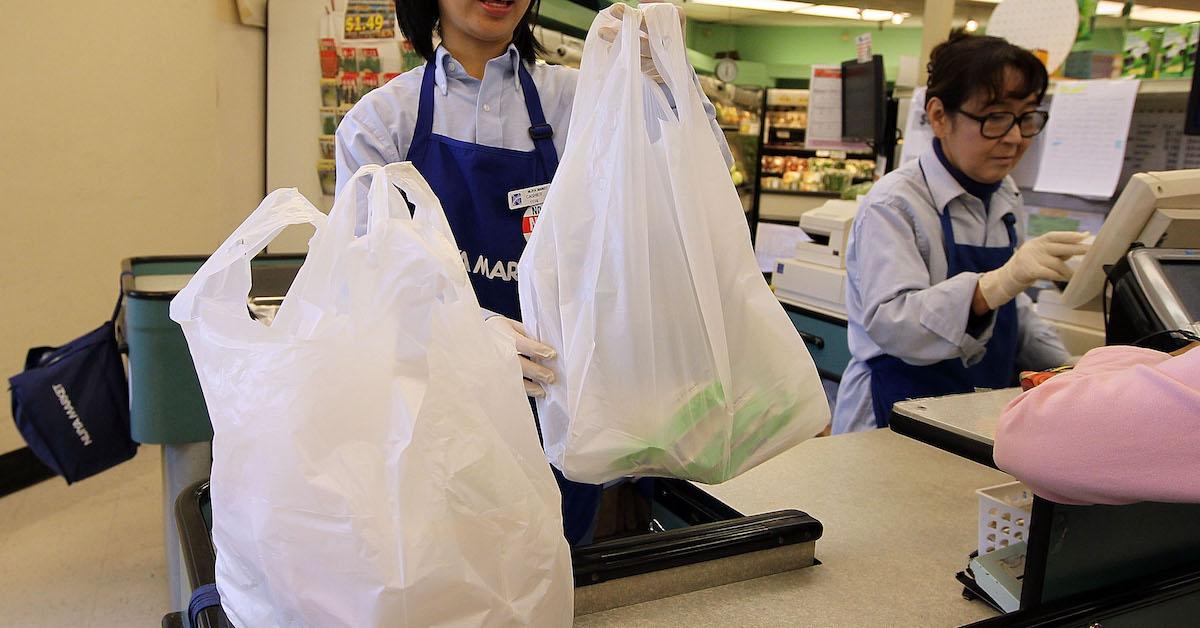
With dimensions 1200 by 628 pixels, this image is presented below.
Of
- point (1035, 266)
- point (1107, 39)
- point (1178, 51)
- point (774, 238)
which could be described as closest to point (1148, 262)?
point (1035, 266)

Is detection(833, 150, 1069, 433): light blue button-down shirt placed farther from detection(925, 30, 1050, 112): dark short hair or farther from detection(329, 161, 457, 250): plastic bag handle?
detection(329, 161, 457, 250): plastic bag handle

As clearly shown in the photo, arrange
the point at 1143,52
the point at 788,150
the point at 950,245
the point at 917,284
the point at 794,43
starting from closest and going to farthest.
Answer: the point at 917,284, the point at 950,245, the point at 1143,52, the point at 788,150, the point at 794,43

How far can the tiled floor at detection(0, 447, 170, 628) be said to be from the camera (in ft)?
8.23

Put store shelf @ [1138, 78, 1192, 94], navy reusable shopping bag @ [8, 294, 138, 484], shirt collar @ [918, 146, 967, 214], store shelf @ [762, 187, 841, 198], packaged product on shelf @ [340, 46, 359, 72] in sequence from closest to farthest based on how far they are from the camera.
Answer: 1. shirt collar @ [918, 146, 967, 214]
2. navy reusable shopping bag @ [8, 294, 138, 484]
3. store shelf @ [1138, 78, 1192, 94]
4. packaged product on shelf @ [340, 46, 359, 72]
5. store shelf @ [762, 187, 841, 198]

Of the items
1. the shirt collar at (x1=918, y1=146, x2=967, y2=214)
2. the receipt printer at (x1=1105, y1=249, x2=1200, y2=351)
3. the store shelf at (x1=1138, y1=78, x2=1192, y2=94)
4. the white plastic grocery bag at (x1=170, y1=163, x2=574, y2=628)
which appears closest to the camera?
the white plastic grocery bag at (x1=170, y1=163, x2=574, y2=628)

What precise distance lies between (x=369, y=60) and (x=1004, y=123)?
9.77 ft

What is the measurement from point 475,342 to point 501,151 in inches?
30.1

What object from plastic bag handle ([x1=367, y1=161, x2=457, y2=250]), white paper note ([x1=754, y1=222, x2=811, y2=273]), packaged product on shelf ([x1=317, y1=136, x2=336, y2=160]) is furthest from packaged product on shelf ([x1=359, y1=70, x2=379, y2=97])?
plastic bag handle ([x1=367, y1=161, x2=457, y2=250])

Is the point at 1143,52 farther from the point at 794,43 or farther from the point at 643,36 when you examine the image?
the point at 794,43

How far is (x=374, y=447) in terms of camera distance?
62cm

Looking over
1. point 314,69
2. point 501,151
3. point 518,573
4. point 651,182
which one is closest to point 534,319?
point 651,182

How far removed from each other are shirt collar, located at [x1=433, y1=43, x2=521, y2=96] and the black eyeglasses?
3.43 ft

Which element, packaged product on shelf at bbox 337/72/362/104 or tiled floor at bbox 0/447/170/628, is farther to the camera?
packaged product on shelf at bbox 337/72/362/104

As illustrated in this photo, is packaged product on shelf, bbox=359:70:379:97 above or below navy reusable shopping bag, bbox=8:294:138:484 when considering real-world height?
above
